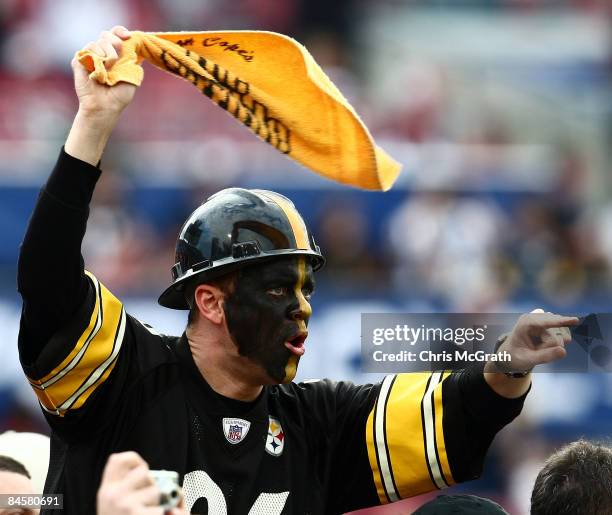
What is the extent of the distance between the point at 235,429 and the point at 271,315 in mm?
340

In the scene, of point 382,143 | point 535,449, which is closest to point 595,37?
point 382,143

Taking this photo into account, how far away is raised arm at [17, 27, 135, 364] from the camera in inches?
119

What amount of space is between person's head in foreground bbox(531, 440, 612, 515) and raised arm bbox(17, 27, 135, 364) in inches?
50.5

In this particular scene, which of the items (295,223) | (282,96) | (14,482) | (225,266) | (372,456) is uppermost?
(282,96)

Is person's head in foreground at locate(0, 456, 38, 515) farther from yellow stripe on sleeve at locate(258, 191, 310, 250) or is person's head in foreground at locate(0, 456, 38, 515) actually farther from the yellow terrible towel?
the yellow terrible towel

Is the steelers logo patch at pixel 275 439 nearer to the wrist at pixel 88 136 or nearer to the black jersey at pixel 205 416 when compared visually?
the black jersey at pixel 205 416

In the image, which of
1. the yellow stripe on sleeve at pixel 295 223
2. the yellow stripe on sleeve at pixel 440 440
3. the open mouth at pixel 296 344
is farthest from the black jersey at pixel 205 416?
the yellow stripe on sleeve at pixel 295 223

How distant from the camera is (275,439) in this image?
3.42m

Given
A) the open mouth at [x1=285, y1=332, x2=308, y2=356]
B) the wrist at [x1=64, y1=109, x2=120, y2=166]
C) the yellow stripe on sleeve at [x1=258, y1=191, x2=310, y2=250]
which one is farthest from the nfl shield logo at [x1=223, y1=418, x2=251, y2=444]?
the wrist at [x1=64, y1=109, x2=120, y2=166]

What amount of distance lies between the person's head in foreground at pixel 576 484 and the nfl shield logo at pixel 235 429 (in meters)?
0.81

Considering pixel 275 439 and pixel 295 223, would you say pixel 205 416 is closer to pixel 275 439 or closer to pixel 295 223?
pixel 275 439

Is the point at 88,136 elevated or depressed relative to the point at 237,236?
elevated

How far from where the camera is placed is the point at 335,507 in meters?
3.57

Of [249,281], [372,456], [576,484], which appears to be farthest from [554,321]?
[249,281]
